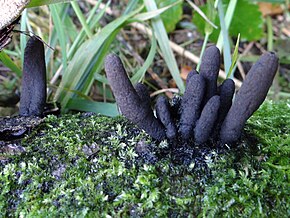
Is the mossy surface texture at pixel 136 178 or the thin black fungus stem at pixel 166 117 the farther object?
the thin black fungus stem at pixel 166 117

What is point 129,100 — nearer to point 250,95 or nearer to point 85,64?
point 250,95

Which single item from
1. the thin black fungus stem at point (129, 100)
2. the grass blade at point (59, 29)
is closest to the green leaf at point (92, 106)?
the grass blade at point (59, 29)

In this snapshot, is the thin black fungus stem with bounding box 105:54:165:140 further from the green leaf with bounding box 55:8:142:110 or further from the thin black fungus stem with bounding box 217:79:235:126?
the green leaf with bounding box 55:8:142:110

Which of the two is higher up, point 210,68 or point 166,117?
point 210,68

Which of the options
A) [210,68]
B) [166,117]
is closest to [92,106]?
[166,117]

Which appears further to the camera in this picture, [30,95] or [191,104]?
[30,95]

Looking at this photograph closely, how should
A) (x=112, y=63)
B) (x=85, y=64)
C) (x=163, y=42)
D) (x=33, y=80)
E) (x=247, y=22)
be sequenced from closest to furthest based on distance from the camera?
(x=112, y=63) < (x=33, y=80) < (x=85, y=64) < (x=163, y=42) < (x=247, y=22)

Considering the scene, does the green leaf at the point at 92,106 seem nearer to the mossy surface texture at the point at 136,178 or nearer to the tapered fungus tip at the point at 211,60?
the mossy surface texture at the point at 136,178

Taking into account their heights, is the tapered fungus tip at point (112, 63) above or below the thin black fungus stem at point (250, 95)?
above
